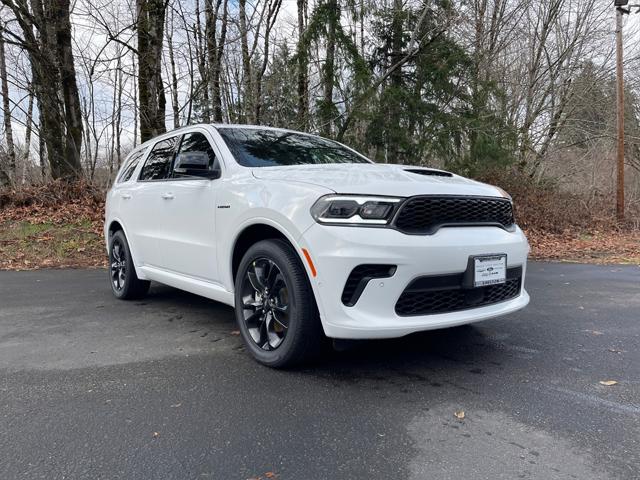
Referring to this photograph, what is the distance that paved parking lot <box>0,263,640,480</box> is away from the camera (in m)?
2.07

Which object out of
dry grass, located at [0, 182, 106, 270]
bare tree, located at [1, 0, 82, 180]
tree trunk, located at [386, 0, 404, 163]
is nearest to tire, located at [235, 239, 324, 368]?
dry grass, located at [0, 182, 106, 270]

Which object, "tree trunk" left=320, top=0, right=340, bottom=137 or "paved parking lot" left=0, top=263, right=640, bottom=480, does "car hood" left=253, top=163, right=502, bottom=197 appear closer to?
"paved parking lot" left=0, top=263, right=640, bottom=480

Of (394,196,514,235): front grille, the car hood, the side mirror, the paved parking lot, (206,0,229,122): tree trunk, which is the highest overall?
(206,0,229,122): tree trunk

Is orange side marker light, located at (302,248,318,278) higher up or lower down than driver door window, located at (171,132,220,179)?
lower down

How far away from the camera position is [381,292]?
105 inches

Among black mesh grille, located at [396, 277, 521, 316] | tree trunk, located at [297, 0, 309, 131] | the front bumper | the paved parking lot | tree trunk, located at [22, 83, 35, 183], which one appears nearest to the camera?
the paved parking lot

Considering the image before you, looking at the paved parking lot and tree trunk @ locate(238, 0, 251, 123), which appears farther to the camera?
tree trunk @ locate(238, 0, 251, 123)

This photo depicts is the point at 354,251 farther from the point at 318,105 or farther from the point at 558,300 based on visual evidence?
the point at 318,105

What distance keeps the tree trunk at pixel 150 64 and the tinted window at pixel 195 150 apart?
745 centimetres

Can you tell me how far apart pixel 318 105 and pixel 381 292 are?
9.87 meters

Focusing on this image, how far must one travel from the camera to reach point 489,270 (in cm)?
298

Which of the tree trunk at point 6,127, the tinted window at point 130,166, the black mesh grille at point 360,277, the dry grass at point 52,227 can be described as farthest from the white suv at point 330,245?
the tree trunk at point 6,127

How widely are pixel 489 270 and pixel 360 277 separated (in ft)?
2.90

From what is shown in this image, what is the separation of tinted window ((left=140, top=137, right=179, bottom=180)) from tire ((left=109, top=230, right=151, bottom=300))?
84 centimetres
